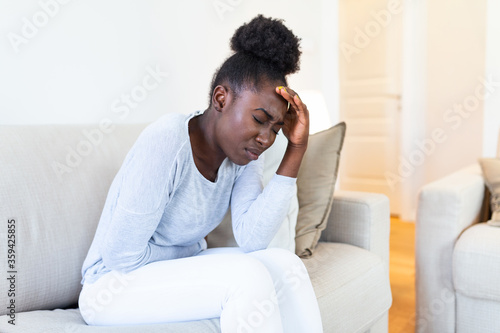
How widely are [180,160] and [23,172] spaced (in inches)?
16.9

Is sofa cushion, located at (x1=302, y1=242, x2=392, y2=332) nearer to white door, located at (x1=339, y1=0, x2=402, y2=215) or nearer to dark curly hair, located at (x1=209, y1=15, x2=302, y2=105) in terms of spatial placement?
dark curly hair, located at (x1=209, y1=15, x2=302, y2=105)

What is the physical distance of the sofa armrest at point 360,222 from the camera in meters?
1.58

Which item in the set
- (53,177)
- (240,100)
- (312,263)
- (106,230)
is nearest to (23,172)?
(53,177)

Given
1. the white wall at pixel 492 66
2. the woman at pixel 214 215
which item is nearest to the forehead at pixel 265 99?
the woman at pixel 214 215

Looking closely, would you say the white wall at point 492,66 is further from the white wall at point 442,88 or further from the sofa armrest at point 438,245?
the sofa armrest at point 438,245

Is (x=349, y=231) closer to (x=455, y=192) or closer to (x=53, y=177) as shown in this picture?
(x=455, y=192)

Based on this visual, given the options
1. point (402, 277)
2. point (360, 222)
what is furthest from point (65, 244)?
point (402, 277)

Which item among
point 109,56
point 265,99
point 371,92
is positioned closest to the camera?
point 265,99

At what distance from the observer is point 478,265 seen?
156 cm

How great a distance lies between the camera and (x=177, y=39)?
1938 millimetres

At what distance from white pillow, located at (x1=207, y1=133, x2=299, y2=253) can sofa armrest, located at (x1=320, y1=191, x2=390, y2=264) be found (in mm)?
226

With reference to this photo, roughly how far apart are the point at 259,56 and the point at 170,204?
40cm

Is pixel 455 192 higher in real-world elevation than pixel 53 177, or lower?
lower

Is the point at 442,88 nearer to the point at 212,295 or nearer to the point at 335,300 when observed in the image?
the point at 335,300
